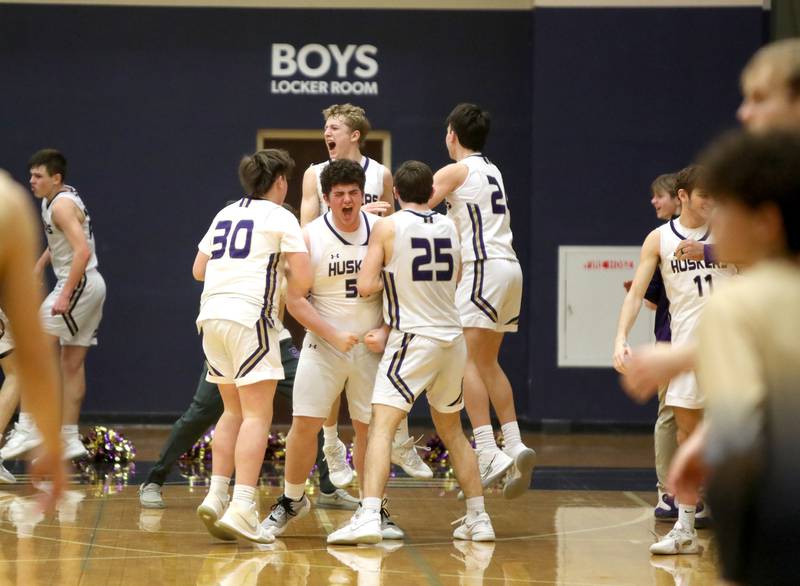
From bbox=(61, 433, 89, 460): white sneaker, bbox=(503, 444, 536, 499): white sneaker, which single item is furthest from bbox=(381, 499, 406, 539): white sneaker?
bbox=(61, 433, 89, 460): white sneaker

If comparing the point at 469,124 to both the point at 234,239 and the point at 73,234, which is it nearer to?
the point at 234,239

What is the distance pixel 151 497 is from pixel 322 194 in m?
1.99

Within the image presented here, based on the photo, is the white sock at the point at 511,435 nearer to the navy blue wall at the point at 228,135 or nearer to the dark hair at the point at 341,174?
the dark hair at the point at 341,174

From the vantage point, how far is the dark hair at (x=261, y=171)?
592 centimetres

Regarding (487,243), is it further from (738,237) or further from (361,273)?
(738,237)

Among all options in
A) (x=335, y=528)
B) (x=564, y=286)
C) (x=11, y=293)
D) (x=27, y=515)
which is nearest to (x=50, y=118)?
(x=564, y=286)

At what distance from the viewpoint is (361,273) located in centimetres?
592

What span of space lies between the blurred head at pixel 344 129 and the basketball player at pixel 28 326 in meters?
4.79

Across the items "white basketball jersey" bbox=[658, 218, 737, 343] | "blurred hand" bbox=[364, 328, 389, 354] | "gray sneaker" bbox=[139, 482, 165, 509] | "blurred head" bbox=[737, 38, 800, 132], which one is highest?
"blurred head" bbox=[737, 38, 800, 132]

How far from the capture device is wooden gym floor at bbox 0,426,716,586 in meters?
5.16

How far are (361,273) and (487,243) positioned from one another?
144cm

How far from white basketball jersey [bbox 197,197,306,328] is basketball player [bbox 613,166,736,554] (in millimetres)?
1653

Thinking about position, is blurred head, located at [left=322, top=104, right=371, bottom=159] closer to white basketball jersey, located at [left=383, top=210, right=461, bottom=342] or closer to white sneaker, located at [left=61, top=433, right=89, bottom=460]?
white basketball jersey, located at [left=383, top=210, right=461, bottom=342]

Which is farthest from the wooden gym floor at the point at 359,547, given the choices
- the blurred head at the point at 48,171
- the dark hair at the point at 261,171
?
the blurred head at the point at 48,171
